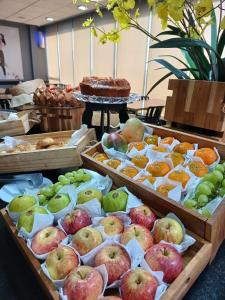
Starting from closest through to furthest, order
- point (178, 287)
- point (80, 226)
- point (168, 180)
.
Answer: point (178, 287) < point (80, 226) < point (168, 180)

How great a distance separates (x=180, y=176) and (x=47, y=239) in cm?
40

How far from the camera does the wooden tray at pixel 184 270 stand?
0.40 meters

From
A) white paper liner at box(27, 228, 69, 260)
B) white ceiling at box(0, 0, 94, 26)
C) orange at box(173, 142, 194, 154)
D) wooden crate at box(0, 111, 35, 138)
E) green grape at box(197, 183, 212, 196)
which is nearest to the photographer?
white paper liner at box(27, 228, 69, 260)

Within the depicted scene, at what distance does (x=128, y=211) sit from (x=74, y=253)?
0.57 ft

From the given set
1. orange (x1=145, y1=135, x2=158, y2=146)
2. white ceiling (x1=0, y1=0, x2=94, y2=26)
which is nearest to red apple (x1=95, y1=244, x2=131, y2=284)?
orange (x1=145, y1=135, x2=158, y2=146)

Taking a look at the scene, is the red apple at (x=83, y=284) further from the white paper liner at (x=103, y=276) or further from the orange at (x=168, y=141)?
the orange at (x=168, y=141)

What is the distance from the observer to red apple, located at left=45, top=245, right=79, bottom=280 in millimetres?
434

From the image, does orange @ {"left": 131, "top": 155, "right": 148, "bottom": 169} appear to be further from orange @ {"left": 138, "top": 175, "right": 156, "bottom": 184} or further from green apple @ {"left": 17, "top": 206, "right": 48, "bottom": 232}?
green apple @ {"left": 17, "top": 206, "right": 48, "bottom": 232}

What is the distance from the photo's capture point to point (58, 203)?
595 mm

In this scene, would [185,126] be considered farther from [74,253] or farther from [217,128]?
[74,253]

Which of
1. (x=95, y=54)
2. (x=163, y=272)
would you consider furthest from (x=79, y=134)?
(x=95, y=54)

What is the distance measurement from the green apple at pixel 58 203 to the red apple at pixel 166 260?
10.0 inches

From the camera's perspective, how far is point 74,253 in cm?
47

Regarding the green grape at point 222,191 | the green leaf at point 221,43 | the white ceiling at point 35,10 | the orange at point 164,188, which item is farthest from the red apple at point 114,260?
the white ceiling at point 35,10
